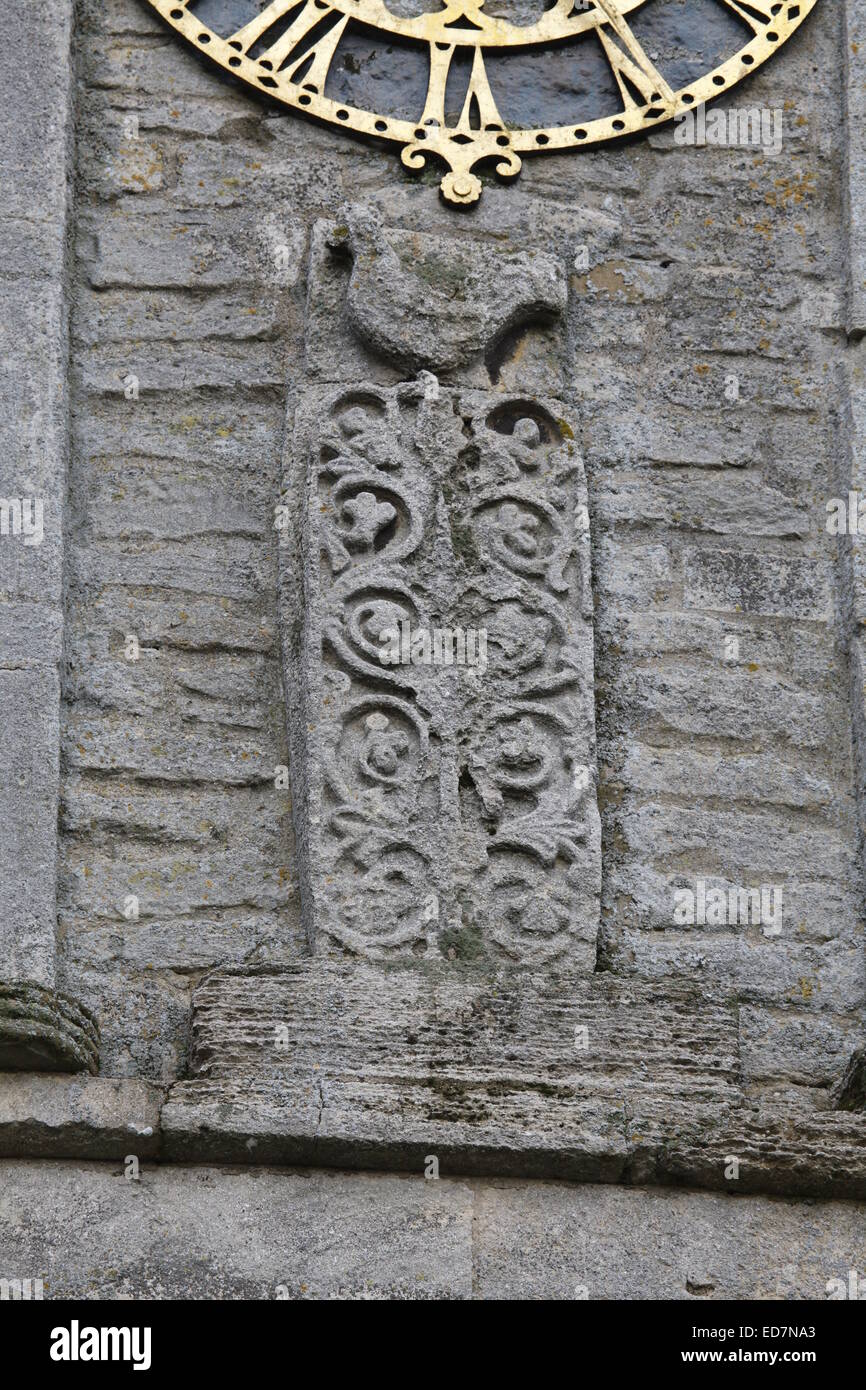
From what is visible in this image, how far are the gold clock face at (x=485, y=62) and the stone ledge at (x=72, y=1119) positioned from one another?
216 cm

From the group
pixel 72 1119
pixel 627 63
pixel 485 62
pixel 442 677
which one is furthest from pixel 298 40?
pixel 72 1119

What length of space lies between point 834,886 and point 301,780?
1027 millimetres

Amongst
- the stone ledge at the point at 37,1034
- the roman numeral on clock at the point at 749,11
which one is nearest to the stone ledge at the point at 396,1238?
the stone ledge at the point at 37,1034

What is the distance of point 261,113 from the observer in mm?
5395

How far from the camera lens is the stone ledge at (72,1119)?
13.5ft

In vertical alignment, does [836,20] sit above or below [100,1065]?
above

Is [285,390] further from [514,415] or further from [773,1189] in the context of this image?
[773,1189]

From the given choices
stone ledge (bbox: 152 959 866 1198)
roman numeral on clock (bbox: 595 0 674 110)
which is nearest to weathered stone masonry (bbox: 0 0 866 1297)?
stone ledge (bbox: 152 959 866 1198)

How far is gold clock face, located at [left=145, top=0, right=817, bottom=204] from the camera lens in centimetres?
538

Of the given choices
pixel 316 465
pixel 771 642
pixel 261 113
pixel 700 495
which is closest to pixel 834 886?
pixel 771 642

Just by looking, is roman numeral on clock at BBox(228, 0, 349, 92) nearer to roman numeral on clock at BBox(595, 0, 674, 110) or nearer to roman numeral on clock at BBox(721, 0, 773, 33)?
roman numeral on clock at BBox(595, 0, 674, 110)

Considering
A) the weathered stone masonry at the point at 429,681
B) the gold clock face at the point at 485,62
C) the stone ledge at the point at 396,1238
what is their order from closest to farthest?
1. the stone ledge at the point at 396,1238
2. the weathered stone masonry at the point at 429,681
3. the gold clock face at the point at 485,62

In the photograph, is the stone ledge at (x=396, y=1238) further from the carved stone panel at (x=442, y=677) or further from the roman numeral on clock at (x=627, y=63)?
the roman numeral on clock at (x=627, y=63)

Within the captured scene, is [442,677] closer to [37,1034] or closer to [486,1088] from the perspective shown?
[486,1088]
